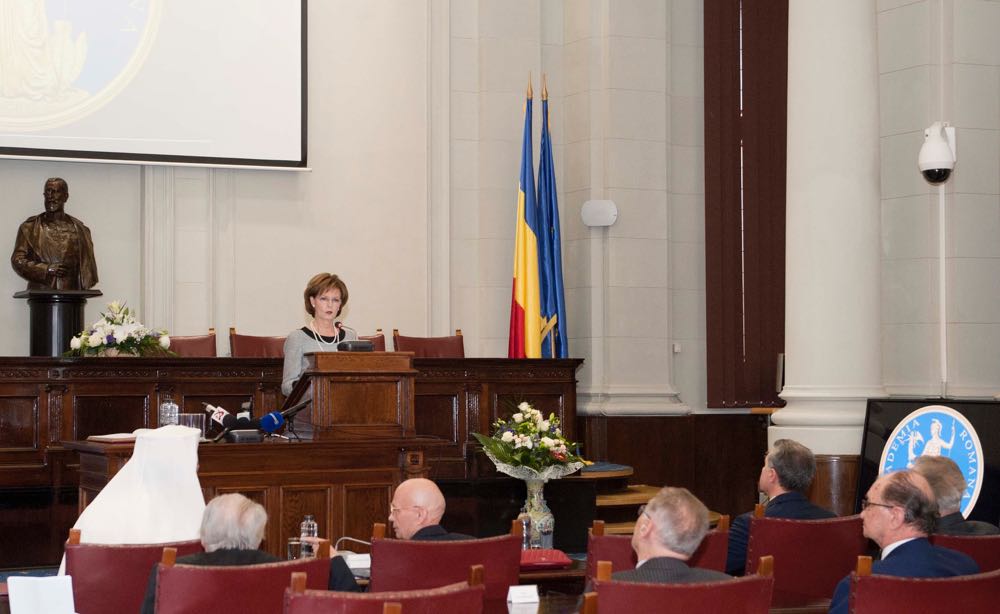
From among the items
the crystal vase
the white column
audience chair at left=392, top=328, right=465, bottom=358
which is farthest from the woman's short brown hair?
audience chair at left=392, top=328, right=465, bottom=358

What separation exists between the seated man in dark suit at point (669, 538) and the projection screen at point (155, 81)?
812 centimetres

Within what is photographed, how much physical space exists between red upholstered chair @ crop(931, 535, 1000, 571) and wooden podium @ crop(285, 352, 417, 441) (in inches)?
117

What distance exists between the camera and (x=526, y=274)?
37.1 feet

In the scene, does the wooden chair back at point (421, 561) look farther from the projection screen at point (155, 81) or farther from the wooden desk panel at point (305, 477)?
the projection screen at point (155, 81)

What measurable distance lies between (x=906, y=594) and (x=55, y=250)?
820cm

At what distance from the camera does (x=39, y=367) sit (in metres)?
8.74

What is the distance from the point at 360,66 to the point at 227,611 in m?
8.84

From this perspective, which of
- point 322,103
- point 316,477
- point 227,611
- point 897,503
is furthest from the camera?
point 322,103

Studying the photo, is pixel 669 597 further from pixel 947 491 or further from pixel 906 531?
pixel 947 491

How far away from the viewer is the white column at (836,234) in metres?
8.17

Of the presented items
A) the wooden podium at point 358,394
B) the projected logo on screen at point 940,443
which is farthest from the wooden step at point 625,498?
the wooden podium at point 358,394

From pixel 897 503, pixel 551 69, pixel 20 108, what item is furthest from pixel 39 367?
pixel 897 503

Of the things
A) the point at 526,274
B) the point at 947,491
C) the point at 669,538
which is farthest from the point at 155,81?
the point at 669,538

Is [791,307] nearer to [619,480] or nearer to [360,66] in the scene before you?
[619,480]
